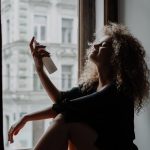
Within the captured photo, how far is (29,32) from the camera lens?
1541 mm

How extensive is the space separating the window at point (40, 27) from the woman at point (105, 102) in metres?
0.24

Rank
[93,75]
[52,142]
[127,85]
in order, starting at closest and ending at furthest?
[52,142] → [127,85] → [93,75]

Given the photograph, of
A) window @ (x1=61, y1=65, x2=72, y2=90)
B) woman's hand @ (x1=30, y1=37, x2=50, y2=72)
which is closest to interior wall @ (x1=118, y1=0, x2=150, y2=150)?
window @ (x1=61, y1=65, x2=72, y2=90)

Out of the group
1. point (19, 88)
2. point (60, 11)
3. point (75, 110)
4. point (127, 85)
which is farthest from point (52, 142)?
point (60, 11)

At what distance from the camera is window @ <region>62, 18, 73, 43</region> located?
5.34ft

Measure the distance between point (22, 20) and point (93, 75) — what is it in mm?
435

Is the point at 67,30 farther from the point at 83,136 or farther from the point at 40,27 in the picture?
the point at 83,136

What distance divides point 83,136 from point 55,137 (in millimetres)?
108

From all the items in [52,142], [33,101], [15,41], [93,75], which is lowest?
[52,142]

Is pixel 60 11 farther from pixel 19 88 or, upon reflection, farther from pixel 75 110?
pixel 75 110

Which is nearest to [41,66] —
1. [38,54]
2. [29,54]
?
[38,54]

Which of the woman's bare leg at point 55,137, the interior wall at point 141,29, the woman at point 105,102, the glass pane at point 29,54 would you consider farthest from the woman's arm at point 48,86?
the interior wall at point 141,29

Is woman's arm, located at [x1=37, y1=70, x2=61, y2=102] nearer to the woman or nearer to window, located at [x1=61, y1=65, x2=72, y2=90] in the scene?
the woman

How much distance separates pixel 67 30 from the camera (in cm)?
164
